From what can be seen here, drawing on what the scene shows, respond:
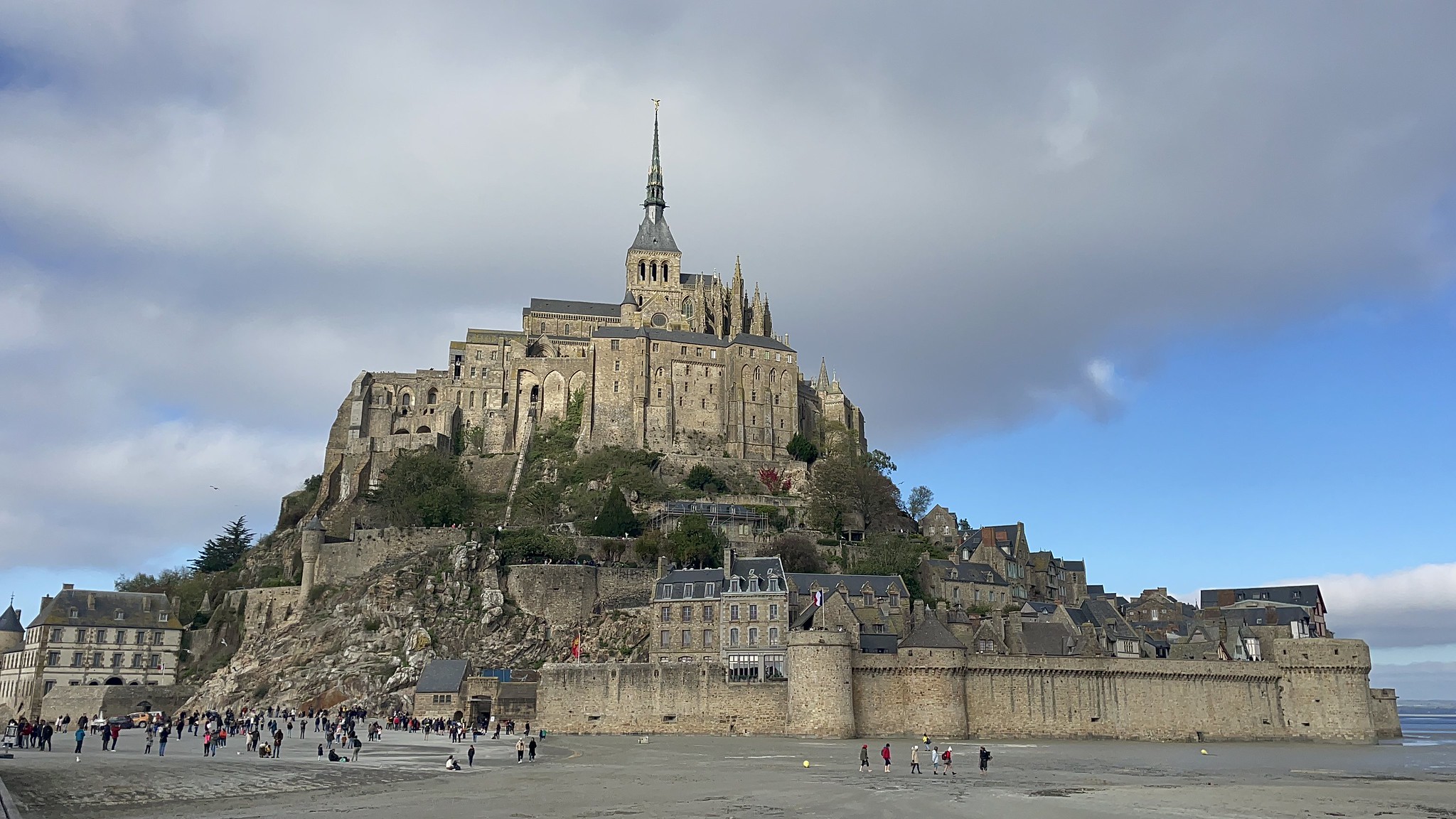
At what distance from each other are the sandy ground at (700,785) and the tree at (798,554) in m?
23.1

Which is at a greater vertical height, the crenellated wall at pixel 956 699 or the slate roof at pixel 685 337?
the slate roof at pixel 685 337

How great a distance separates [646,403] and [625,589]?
95.8 ft

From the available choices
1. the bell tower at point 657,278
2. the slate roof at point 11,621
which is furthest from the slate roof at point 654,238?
the slate roof at point 11,621

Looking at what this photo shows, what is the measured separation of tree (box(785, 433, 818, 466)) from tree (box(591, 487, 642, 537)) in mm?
18730

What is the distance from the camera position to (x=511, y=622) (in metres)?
65.2

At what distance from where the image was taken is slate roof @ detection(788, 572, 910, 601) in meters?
61.2

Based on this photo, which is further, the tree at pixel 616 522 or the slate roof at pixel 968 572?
the tree at pixel 616 522

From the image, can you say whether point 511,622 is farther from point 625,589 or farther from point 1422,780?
point 1422,780

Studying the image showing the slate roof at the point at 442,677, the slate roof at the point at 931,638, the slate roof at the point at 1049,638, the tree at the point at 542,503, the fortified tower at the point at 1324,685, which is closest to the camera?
the slate roof at the point at 931,638

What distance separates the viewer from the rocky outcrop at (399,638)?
6141cm

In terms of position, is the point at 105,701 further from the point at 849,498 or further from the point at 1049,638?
the point at 1049,638

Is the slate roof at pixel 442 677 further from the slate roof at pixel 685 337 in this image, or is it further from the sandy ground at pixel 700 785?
the slate roof at pixel 685 337

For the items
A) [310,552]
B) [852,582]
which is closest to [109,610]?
[310,552]

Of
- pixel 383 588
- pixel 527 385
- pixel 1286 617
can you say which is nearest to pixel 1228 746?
pixel 1286 617
